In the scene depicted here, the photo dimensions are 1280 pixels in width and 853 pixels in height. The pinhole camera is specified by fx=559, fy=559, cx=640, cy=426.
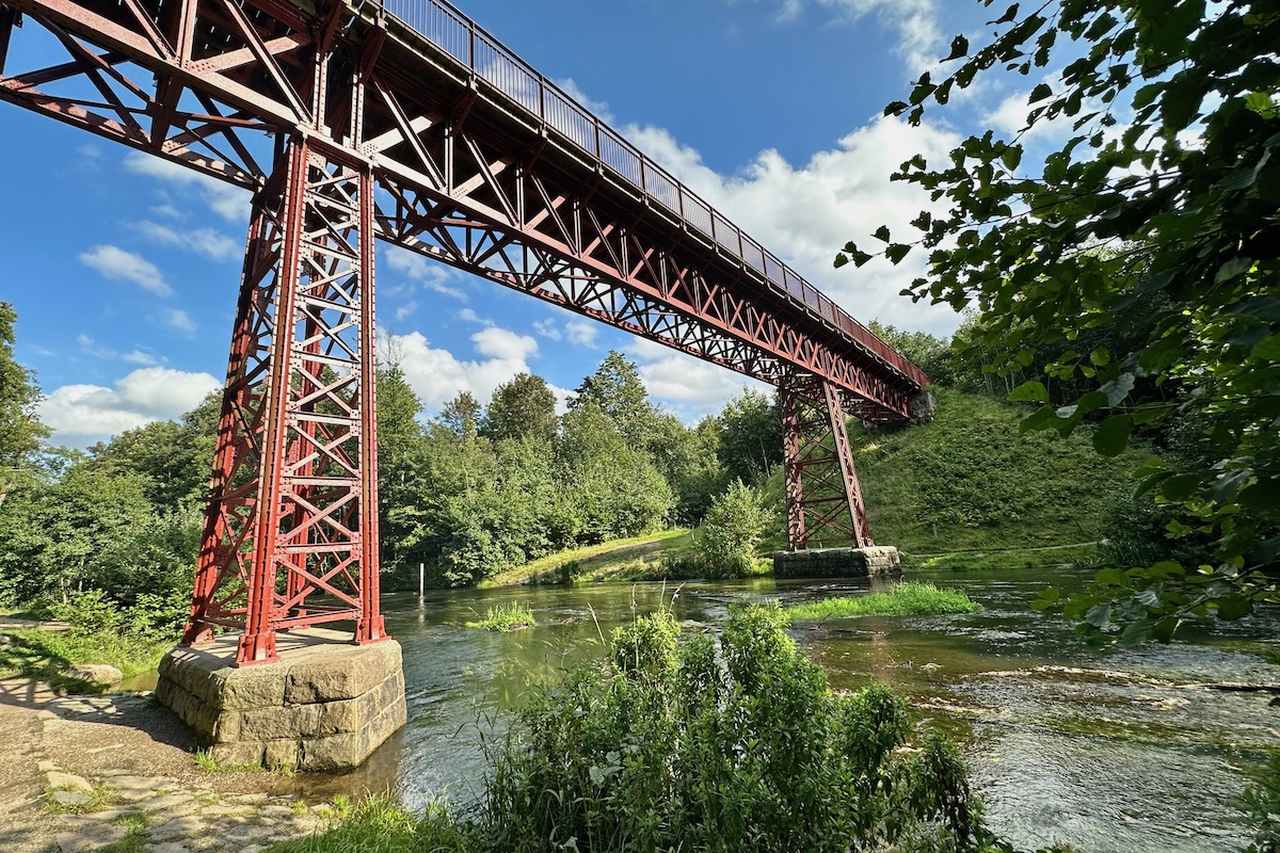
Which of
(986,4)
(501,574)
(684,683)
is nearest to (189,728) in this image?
(684,683)

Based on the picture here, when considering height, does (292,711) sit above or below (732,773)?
above

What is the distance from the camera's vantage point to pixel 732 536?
78.7 ft

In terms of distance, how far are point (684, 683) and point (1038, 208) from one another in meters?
3.55

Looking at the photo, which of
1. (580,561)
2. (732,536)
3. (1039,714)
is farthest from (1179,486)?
(580,561)

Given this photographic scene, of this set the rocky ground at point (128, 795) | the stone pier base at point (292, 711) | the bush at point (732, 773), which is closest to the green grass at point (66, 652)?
the rocky ground at point (128, 795)

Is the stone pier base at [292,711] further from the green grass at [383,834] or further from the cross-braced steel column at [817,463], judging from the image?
the cross-braced steel column at [817,463]

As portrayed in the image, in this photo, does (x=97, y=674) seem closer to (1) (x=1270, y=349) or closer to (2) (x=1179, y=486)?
(2) (x=1179, y=486)

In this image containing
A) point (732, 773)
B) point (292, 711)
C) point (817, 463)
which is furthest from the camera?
point (817, 463)

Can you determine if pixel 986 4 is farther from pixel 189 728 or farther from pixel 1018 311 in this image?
pixel 189 728

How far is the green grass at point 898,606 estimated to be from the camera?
11.0 meters

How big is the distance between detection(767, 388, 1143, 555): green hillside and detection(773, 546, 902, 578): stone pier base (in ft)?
16.4

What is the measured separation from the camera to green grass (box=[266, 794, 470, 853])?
3.12m

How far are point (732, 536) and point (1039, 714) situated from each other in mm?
18884

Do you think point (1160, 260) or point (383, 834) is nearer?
point (1160, 260)
